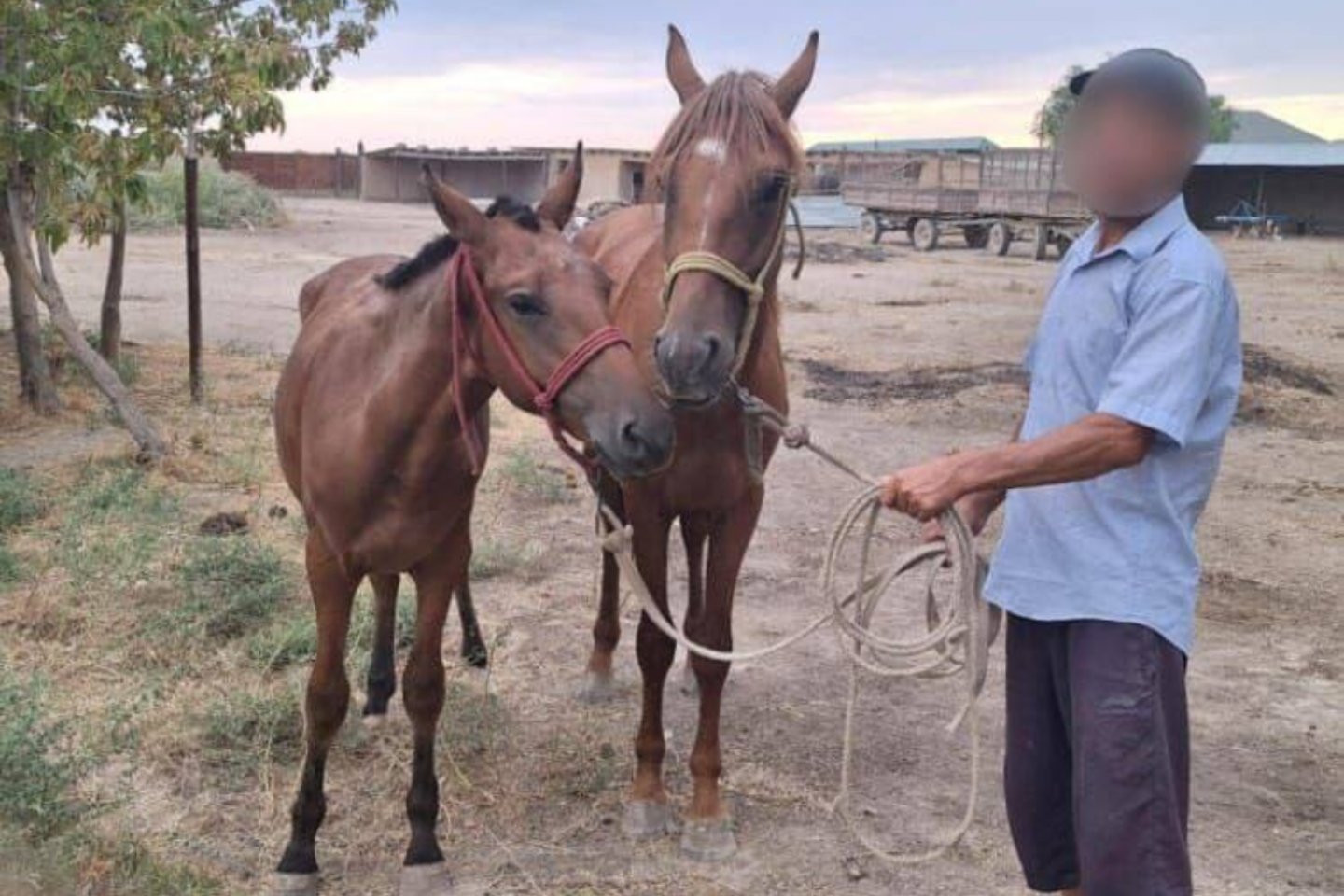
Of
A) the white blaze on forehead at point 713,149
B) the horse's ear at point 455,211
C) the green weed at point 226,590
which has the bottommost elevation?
the green weed at point 226,590

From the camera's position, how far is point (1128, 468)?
2.21 metres

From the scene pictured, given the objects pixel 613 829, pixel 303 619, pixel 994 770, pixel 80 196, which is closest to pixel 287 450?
pixel 303 619

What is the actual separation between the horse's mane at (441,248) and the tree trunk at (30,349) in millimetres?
6040

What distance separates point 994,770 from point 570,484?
13.2ft

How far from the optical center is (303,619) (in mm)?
4879

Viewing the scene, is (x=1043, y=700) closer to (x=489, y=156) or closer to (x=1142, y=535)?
(x=1142, y=535)

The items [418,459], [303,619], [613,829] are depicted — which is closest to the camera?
[418,459]

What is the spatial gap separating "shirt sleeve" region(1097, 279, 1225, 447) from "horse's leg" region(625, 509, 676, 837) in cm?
187

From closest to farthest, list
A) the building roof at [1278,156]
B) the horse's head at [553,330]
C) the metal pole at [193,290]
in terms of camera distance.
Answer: the horse's head at [553,330] < the metal pole at [193,290] < the building roof at [1278,156]

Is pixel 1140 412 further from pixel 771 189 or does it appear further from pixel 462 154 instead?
pixel 462 154

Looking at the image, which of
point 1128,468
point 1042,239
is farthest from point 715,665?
point 1042,239

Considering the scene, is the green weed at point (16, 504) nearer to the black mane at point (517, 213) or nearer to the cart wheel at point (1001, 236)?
the black mane at point (517, 213)

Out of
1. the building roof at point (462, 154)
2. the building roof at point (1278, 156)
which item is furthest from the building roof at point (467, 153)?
the building roof at point (1278, 156)

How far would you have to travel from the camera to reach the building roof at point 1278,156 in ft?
120
